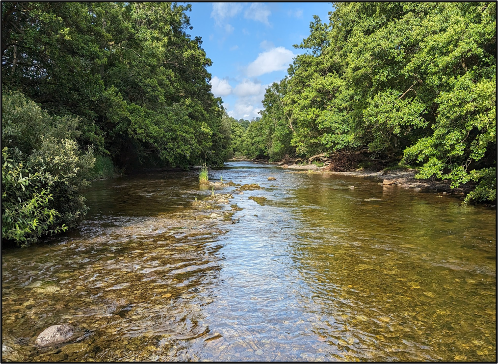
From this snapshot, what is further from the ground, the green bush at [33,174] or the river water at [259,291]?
the green bush at [33,174]

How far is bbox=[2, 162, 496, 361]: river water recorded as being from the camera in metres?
3.93

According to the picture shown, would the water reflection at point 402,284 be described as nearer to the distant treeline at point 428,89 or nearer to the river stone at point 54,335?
the river stone at point 54,335

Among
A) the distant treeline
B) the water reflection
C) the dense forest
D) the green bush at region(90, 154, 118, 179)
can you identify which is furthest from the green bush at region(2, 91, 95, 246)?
the green bush at region(90, 154, 118, 179)

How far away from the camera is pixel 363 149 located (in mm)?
36000

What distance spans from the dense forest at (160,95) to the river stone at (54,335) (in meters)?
3.91

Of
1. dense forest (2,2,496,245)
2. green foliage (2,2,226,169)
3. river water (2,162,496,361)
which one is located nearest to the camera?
river water (2,162,496,361)

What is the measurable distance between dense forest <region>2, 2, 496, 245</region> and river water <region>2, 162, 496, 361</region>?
1945mm

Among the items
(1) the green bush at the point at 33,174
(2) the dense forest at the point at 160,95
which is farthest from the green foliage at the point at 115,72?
(1) the green bush at the point at 33,174

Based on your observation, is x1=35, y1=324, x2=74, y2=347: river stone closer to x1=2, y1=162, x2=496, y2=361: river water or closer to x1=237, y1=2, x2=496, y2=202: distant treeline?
x1=2, y1=162, x2=496, y2=361: river water

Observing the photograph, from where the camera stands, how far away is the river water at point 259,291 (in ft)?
12.9

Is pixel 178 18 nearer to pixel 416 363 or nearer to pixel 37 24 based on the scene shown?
pixel 37 24

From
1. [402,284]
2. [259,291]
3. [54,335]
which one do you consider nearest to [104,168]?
[259,291]

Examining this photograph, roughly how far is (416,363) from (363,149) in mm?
34629

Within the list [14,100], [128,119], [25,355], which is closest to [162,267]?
[25,355]
